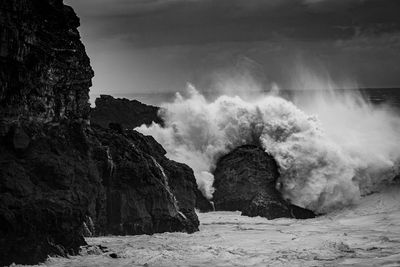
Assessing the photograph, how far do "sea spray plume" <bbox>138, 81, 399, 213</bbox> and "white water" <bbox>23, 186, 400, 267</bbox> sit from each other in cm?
389

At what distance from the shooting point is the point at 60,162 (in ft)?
111

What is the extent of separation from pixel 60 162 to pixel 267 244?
12.2m

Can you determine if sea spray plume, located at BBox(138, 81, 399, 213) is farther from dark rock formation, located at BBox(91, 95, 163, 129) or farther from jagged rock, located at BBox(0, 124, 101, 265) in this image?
jagged rock, located at BBox(0, 124, 101, 265)

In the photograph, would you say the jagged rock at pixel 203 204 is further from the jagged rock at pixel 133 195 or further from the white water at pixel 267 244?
the jagged rock at pixel 133 195

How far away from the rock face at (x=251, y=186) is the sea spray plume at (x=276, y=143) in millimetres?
683

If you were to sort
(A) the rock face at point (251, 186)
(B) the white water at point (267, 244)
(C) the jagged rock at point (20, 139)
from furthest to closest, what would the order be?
(A) the rock face at point (251, 186), (C) the jagged rock at point (20, 139), (B) the white water at point (267, 244)

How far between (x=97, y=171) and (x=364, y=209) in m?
20.1

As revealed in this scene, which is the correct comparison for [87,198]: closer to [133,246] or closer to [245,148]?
[133,246]

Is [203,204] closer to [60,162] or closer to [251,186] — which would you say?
[251,186]

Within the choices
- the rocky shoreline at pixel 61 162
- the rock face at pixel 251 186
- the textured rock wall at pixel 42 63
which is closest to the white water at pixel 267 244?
the rocky shoreline at pixel 61 162

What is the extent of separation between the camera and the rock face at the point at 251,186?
156 feet

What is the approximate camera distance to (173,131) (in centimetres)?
5659

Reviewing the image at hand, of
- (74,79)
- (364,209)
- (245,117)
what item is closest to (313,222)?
(364,209)

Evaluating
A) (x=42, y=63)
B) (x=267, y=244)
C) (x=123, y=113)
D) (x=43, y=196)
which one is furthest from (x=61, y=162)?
(x=123, y=113)
